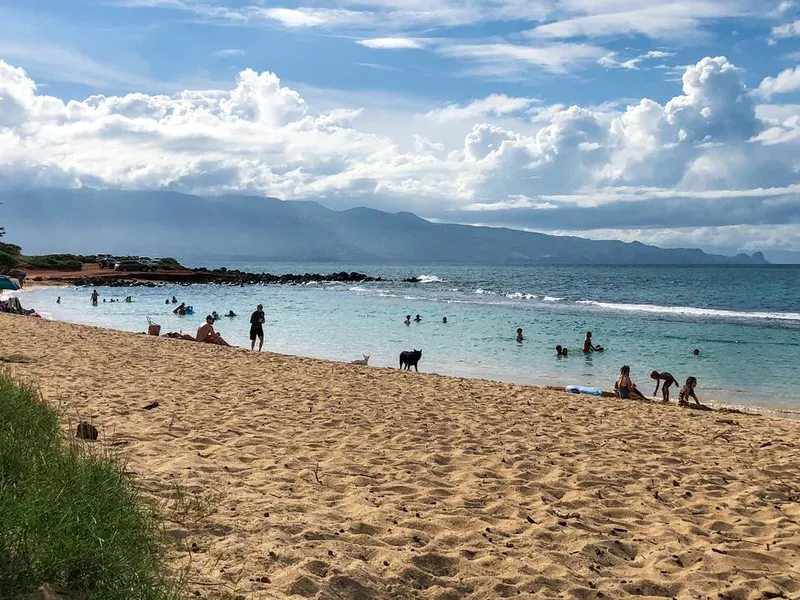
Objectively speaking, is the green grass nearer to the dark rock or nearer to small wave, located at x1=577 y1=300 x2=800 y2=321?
the dark rock

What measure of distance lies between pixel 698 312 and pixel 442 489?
41.2 meters

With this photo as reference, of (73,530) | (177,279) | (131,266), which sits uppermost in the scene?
(131,266)

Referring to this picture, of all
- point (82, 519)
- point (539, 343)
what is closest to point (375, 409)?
point (82, 519)

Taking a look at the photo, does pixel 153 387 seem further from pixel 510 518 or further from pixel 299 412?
pixel 510 518

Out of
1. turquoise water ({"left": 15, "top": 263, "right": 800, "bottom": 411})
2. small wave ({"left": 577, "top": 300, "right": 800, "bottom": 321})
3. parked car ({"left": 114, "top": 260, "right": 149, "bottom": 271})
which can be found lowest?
turquoise water ({"left": 15, "top": 263, "right": 800, "bottom": 411})

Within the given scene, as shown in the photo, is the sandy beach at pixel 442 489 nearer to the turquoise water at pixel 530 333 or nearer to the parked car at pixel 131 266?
the turquoise water at pixel 530 333

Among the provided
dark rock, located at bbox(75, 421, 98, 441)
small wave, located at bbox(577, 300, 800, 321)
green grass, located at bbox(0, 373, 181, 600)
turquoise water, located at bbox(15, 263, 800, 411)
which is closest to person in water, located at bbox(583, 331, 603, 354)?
turquoise water, located at bbox(15, 263, 800, 411)

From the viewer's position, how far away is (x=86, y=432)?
6.29m

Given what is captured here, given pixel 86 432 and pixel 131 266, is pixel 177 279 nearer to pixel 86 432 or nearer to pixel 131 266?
pixel 131 266

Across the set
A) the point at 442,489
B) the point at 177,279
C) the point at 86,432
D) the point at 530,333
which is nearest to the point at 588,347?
the point at 530,333

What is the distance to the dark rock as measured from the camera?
619cm

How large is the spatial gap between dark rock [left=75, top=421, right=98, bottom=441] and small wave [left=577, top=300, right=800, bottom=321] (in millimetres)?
39234

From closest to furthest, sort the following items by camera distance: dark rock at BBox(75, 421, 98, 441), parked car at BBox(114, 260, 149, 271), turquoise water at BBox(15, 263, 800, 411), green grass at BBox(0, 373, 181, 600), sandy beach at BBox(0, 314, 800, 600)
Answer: green grass at BBox(0, 373, 181, 600), sandy beach at BBox(0, 314, 800, 600), dark rock at BBox(75, 421, 98, 441), turquoise water at BBox(15, 263, 800, 411), parked car at BBox(114, 260, 149, 271)

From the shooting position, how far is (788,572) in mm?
4645
